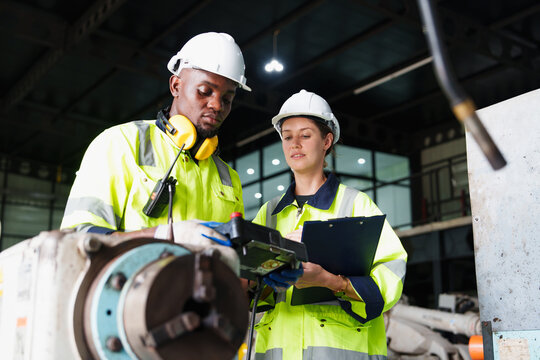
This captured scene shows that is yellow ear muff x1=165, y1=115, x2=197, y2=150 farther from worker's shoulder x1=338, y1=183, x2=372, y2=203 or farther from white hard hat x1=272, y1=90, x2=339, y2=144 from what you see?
worker's shoulder x1=338, y1=183, x2=372, y2=203

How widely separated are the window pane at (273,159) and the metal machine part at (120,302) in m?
12.5

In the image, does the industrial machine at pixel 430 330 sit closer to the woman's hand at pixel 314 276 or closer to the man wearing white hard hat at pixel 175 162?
the woman's hand at pixel 314 276

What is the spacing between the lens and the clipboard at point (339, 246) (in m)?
1.99

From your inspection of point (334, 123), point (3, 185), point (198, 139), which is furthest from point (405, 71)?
point (3, 185)

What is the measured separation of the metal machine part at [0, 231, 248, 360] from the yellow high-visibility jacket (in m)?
1.13

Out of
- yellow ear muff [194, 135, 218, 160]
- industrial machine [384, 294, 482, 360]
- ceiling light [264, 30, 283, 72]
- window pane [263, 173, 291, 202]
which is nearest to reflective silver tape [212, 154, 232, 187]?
yellow ear muff [194, 135, 218, 160]

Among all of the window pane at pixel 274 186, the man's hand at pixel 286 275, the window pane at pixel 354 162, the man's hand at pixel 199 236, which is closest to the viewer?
the man's hand at pixel 199 236

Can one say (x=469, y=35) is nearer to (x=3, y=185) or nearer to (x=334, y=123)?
(x=334, y=123)

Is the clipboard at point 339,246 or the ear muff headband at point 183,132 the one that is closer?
the clipboard at point 339,246

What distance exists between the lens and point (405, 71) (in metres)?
10.7

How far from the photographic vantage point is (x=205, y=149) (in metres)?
2.20

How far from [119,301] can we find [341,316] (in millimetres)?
1468

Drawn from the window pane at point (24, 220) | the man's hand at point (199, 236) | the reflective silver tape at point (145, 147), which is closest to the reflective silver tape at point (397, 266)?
the reflective silver tape at point (145, 147)

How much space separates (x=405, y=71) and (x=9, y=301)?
→ 10.3m
